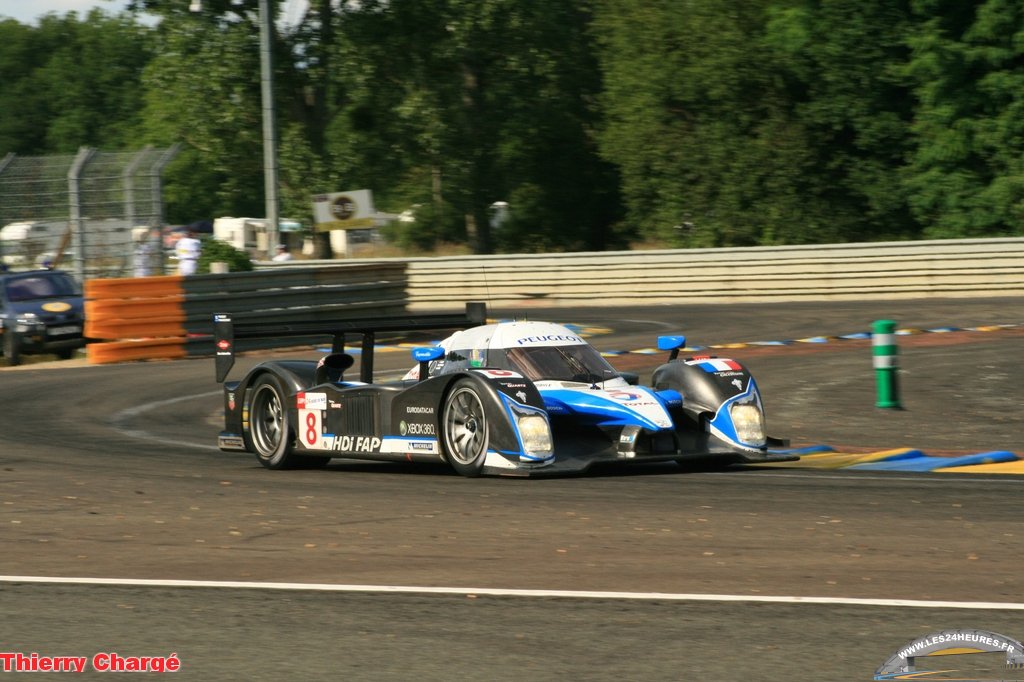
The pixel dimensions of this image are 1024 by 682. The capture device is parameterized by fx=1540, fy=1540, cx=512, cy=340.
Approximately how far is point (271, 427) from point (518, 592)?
20.1ft

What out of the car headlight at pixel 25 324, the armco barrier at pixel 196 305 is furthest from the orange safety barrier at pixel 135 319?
the car headlight at pixel 25 324

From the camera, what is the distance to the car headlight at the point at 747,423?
1110 cm

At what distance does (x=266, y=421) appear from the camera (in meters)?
12.4

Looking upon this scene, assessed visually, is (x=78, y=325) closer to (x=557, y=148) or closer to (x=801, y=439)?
(x=801, y=439)

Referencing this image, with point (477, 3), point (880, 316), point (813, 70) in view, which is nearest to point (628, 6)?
point (477, 3)

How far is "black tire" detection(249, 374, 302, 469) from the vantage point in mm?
12125

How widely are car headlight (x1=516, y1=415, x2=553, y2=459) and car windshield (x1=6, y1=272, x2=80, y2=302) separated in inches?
595

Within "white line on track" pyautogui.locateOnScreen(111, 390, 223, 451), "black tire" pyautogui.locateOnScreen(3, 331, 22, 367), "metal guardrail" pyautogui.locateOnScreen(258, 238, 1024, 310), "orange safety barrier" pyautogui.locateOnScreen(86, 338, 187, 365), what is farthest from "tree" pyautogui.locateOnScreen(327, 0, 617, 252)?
"white line on track" pyautogui.locateOnScreen(111, 390, 223, 451)

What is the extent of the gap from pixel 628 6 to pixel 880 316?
76.5ft

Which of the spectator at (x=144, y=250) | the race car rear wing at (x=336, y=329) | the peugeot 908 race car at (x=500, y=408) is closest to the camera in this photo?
the peugeot 908 race car at (x=500, y=408)

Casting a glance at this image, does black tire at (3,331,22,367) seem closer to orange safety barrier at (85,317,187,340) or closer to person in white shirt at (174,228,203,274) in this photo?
orange safety barrier at (85,317,187,340)

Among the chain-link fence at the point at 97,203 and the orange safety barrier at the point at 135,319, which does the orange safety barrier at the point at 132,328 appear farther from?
the chain-link fence at the point at 97,203

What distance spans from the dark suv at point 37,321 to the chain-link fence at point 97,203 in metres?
1.17

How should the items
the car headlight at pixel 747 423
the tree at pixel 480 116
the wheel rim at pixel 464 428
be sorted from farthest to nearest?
the tree at pixel 480 116 → the car headlight at pixel 747 423 → the wheel rim at pixel 464 428
